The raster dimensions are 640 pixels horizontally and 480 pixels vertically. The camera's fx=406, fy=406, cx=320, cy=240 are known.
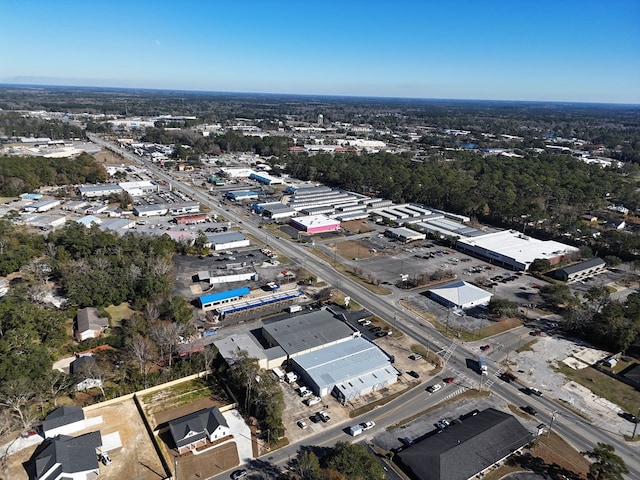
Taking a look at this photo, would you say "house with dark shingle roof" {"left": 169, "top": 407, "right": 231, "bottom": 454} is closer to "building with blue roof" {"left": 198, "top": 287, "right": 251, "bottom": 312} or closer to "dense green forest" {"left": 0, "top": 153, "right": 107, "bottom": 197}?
"building with blue roof" {"left": 198, "top": 287, "right": 251, "bottom": 312}

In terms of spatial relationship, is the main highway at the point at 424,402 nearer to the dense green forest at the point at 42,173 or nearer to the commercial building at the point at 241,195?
the commercial building at the point at 241,195

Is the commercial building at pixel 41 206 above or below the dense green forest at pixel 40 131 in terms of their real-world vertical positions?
below

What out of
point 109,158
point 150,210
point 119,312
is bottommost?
point 119,312

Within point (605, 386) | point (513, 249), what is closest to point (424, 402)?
point (605, 386)

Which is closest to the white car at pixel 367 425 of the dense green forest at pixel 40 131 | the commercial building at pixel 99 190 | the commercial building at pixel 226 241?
the commercial building at pixel 226 241

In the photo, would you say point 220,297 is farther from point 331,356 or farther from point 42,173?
point 42,173

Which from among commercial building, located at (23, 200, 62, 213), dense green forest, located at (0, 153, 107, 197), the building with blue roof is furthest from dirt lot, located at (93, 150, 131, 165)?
the building with blue roof

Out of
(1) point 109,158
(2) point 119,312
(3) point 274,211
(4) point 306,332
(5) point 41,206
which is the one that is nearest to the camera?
(4) point 306,332
